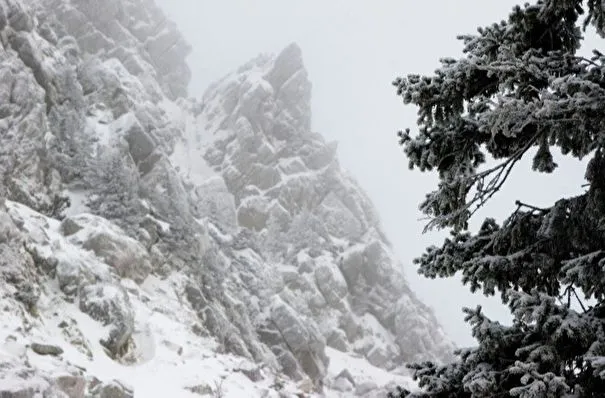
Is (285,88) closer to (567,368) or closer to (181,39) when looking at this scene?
(181,39)

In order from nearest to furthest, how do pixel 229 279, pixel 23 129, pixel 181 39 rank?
pixel 23 129
pixel 229 279
pixel 181 39

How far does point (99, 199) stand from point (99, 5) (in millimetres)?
55530

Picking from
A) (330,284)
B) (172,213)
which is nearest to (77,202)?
(172,213)

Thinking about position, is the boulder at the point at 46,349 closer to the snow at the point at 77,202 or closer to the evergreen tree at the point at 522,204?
the evergreen tree at the point at 522,204

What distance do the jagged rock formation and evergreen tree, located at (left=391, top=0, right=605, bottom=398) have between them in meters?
14.1

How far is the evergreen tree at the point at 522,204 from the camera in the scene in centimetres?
401

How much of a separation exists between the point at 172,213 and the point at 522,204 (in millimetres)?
44303

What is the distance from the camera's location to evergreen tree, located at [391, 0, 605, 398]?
4.01m

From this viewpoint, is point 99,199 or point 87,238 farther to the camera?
point 99,199

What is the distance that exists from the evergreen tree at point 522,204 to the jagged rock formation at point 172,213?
46.3ft

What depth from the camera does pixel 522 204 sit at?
5.32m

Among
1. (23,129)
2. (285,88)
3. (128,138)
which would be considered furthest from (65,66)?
(285,88)

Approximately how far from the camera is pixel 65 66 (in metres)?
53.7

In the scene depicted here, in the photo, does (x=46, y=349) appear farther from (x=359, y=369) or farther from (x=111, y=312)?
(x=359, y=369)
